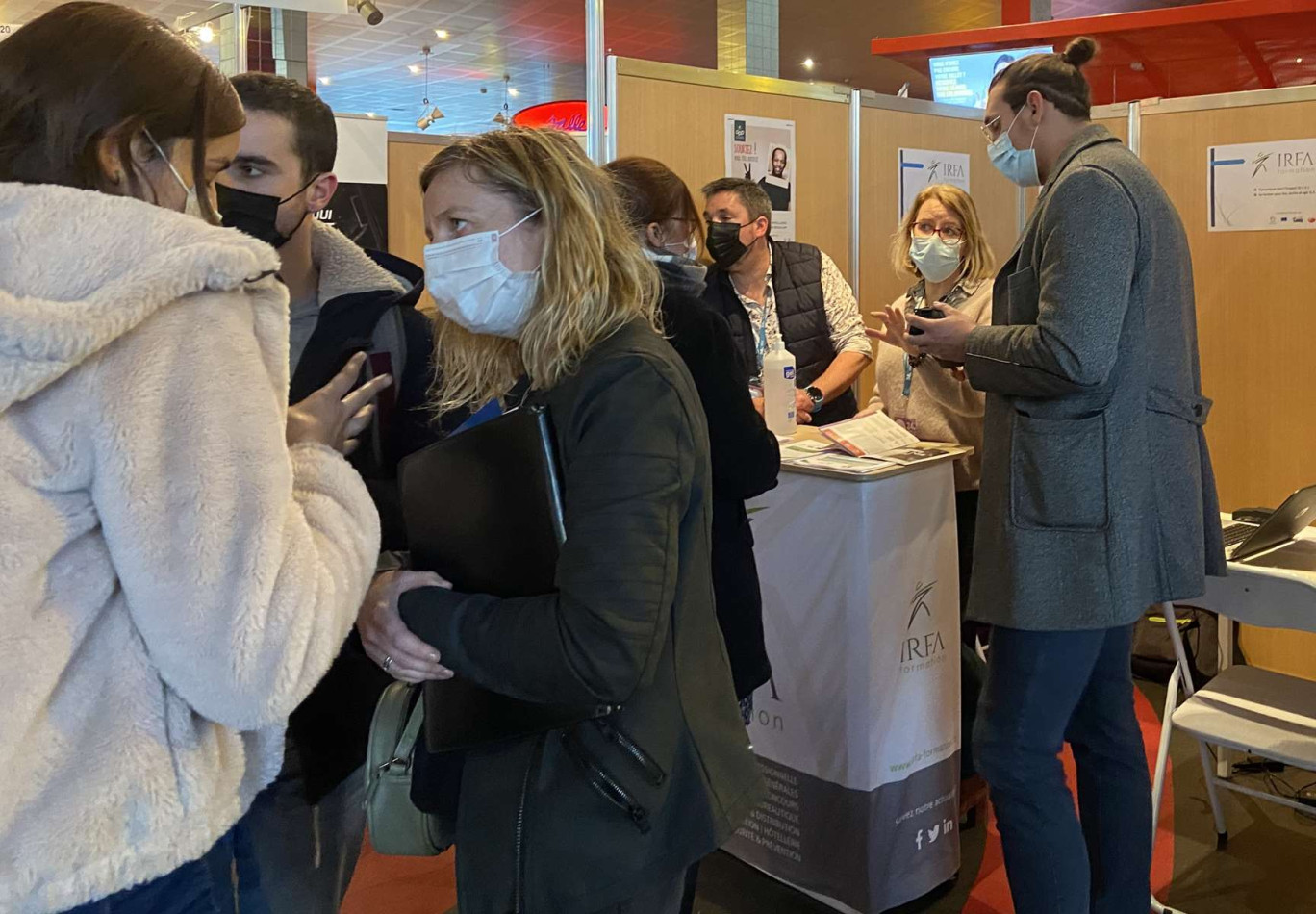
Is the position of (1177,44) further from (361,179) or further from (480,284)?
(480,284)

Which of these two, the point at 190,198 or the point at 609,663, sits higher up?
the point at 190,198

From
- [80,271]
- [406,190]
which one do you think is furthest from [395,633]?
[406,190]

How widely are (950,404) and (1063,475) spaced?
104 centimetres

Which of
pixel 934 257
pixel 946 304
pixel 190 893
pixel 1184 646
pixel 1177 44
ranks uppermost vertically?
pixel 1177 44

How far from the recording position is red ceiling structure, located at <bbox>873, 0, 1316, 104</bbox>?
254 inches

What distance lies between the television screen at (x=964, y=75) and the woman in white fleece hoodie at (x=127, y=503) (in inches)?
245

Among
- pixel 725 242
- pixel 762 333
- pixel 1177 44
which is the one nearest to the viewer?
pixel 725 242

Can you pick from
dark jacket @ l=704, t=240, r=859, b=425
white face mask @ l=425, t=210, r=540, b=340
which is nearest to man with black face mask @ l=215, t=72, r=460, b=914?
white face mask @ l=425, t=210, r=540, b=340

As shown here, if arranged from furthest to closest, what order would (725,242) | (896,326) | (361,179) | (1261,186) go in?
(1261,186) → (361,179) → (725,242) → (896,326)

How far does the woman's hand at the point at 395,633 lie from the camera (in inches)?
43.5

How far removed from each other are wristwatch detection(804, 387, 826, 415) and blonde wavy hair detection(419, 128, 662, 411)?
1.81 m

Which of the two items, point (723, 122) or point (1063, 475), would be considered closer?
point (1063, 475)

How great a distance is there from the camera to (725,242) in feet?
9.66

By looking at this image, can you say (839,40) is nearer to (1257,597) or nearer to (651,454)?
(1257,597)
